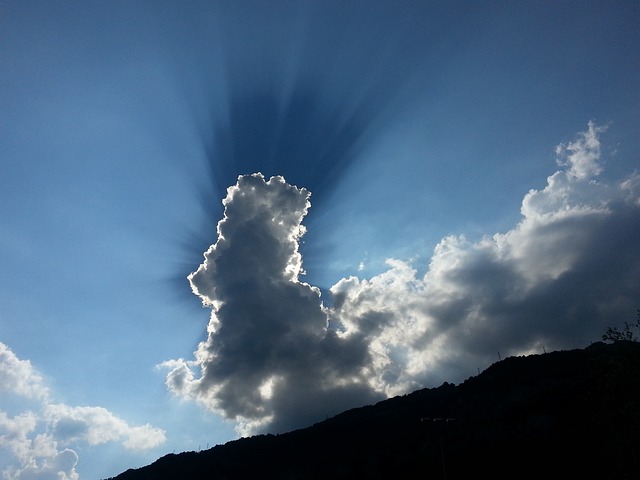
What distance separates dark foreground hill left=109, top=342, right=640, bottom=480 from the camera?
350 ft

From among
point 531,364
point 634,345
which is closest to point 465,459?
point 531,364

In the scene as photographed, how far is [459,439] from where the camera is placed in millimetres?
129375

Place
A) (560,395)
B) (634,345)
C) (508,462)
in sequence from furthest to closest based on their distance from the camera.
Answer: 1. (560,395)
2. (508,462)
3. (634,345)

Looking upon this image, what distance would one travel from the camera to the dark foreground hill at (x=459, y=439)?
106625 mm

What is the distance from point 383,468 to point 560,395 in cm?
5709

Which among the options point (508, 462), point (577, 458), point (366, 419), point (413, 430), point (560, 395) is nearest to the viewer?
point (577, 458)

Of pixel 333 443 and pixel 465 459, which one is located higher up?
pixel 333 443

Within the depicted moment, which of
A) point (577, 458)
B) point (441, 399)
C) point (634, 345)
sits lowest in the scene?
point (577, 458)

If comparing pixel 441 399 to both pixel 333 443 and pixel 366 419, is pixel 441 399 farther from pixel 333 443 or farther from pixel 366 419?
pixel 333 443

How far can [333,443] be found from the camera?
16375cm

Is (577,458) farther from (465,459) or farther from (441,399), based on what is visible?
(441,399)

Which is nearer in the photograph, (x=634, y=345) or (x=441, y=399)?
(x=634, y=345)

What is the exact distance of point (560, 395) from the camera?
12156cm

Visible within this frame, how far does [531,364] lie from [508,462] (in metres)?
49.9
